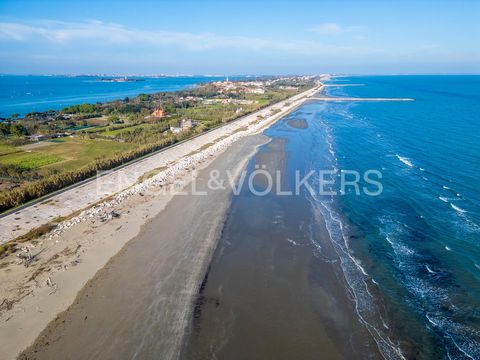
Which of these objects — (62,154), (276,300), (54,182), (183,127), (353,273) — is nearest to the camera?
(276,300)

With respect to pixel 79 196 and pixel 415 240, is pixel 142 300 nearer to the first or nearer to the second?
pixel 79 196

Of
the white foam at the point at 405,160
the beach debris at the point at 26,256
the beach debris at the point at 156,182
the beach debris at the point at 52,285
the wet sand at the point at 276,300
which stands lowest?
the wet sand at the point at 276,300

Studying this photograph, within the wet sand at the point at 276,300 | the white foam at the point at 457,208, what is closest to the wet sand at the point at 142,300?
the wet sand at the point at 276,300

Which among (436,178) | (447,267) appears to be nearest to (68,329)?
(447,267)

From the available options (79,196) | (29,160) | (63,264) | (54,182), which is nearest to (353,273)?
(63,264)

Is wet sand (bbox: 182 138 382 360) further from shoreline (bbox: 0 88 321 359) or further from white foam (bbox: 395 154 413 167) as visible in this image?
white foam (bbox: 395 154 413 167)

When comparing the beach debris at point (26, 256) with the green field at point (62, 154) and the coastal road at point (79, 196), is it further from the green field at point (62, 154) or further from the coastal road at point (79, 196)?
the green field at point (62, 154)
